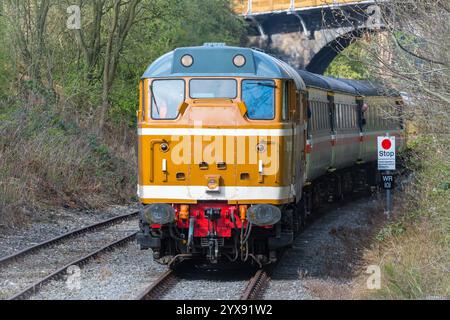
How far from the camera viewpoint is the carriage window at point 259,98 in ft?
40.7

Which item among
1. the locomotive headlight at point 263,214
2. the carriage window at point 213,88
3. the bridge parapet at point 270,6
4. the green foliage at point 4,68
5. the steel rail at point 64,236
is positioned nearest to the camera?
the locomotive headlight at point 263,214

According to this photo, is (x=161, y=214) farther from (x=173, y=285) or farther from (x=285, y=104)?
(x=285, y=104)

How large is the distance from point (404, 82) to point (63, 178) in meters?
10.4

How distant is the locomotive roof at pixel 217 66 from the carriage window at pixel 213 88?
9cm

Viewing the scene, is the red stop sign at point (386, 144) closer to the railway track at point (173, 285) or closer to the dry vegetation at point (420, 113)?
the dry vegetation at point (420, 113)

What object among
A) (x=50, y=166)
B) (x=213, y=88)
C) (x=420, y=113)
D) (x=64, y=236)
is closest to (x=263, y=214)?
(x=213, y=88)

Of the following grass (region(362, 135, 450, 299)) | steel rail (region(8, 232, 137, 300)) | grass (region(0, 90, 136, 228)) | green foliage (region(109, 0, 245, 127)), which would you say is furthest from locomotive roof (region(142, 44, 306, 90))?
green foliage (region(109, 0, 245, 127))

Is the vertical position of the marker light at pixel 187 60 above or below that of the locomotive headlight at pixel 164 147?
above

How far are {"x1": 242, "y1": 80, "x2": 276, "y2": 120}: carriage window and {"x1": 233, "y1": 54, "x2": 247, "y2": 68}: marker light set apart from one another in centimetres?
26

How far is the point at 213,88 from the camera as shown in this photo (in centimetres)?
1252

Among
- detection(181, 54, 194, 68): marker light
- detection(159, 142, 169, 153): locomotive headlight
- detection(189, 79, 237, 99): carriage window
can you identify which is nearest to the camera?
detection(159, 142, 169, 153): locomotive headlight

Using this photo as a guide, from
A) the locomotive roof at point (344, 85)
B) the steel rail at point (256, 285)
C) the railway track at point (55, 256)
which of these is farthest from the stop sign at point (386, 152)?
the steel rail at point (256, 285)

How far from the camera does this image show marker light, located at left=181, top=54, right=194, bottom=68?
41.4ft

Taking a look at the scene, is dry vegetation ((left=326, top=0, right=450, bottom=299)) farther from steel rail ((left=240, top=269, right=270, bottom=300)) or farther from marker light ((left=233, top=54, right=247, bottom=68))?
marker light ((left=233, top=54, right=247, bottom=68))
